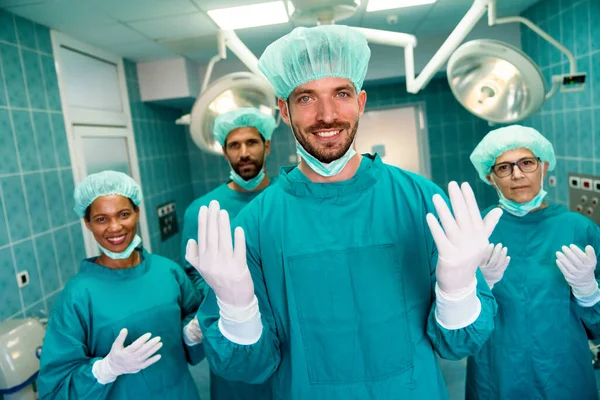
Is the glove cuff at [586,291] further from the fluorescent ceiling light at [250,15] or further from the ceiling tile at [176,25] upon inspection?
the ceiling tile at [176,25]

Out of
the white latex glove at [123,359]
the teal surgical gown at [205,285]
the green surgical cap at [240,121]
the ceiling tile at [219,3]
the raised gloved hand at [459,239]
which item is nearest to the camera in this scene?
the raised gloved hand at [459,239]

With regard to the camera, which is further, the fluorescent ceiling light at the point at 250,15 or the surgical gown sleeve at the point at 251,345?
the fluorescent ceiling light at the point at 250,15

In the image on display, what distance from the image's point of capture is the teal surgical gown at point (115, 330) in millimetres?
1319

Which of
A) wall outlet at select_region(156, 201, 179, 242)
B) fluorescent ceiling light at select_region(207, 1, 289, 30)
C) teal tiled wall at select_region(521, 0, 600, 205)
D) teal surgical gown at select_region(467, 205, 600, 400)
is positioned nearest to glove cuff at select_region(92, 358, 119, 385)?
teal surgical gown at select_region(467, 205, 600, 400)

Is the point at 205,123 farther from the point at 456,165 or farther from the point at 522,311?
the point at 456,165

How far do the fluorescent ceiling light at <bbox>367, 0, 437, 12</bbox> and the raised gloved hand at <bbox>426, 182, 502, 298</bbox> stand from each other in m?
2.31

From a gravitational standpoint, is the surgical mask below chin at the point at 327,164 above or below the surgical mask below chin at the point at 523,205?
above

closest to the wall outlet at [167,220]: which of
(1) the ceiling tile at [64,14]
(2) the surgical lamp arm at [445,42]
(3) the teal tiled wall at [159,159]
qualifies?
(3) the teal tiled wall at [159,159]

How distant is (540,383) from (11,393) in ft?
7.08

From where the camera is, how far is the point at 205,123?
6.50 ft

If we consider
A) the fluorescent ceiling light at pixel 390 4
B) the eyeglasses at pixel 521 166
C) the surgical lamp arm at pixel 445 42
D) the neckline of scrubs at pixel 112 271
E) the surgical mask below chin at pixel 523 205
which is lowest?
the neckline of scrubs at pixel 112 271

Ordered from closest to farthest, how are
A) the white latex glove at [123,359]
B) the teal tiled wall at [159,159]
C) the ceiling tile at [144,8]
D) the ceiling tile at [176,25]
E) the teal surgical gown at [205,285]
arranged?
the white latex glove at [123,359], the teal surgical gown at [205,285], the ceiling tile at [144,8], the ceiling tile at [176,25], the teal tiled wall at [159,159]

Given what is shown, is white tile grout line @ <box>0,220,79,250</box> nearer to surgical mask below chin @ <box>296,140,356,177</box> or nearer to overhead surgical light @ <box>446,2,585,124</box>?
surgical mask below chin @ <box>296,140,356,177</box>

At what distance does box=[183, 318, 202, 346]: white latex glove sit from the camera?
4.90 ft
